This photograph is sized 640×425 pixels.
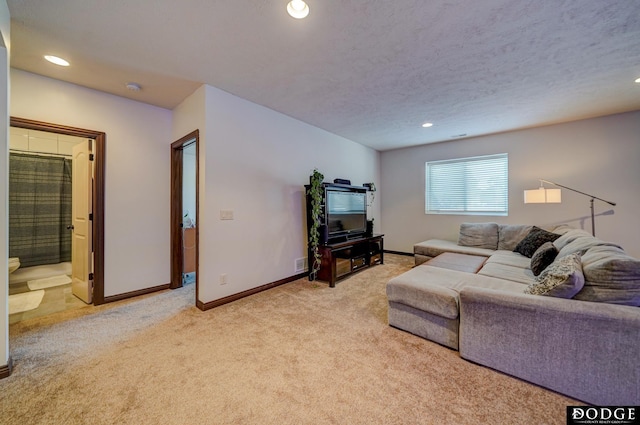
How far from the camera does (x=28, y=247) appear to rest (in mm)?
4262

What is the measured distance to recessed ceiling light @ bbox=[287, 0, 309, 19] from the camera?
1.64m

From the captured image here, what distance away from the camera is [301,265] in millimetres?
3900

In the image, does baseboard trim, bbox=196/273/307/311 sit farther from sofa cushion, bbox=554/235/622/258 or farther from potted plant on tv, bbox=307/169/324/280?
sofa cushion, bbox=554/235/622/258

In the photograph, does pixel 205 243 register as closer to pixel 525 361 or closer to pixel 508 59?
pixel 525 361

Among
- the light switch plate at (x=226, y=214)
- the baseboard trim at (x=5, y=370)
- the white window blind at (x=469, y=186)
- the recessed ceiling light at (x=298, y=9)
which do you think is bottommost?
the baseboard trim at (x=5, y=370)

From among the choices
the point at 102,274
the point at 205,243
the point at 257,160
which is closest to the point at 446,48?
the point at 257,160

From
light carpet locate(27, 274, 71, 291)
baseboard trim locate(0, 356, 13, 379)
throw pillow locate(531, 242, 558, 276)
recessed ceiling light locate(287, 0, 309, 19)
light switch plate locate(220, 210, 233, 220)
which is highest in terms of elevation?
recessed ceiling light locate(287, 0, 309, 19)

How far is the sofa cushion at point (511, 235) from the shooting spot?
3906 millimetres

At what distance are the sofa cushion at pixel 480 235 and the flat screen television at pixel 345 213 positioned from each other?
71.0 inches

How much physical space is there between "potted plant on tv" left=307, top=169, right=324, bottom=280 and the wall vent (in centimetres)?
21

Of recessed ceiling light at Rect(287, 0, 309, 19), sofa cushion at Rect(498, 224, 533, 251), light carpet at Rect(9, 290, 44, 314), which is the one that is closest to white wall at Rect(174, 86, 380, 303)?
recessed ceiling light at Rect(287, 0, 309, 19)

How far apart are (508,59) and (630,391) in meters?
2.61

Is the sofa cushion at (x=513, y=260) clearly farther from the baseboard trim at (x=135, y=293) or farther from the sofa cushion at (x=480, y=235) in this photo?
the baseboard trim at (x=135, y=293)

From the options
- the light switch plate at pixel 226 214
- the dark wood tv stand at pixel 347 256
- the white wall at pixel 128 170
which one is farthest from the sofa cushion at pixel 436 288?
the white wall at pixel 128 170
